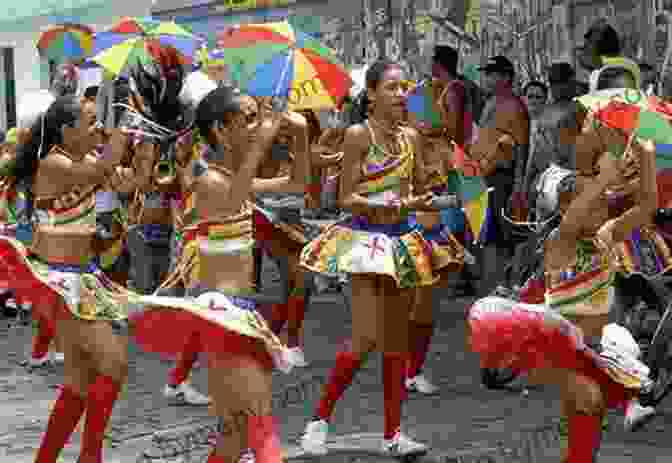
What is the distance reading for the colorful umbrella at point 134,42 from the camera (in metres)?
7.43

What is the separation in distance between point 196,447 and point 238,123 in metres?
2.44

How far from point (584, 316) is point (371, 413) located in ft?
9.27

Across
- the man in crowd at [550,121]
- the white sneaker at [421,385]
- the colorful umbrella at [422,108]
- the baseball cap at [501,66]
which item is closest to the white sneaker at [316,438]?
the white sneaker at [421,385]

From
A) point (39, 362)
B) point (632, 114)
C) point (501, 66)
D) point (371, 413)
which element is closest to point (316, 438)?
point (371, 413)

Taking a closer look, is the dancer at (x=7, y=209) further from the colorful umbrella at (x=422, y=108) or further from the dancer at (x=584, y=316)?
the dancer at (x=584, y=316)

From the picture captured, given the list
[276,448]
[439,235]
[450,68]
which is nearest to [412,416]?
[439,235]

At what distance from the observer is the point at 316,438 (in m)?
7.48

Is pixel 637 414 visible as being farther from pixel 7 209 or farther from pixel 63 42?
pixel 7 209

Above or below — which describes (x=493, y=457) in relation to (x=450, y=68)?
below

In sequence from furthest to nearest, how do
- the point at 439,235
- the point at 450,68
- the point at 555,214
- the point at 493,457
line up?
the point at 450,68 < the point at 439,235 < the point at 493,457 < the point at 555,214

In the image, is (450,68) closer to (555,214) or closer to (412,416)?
(412,416)

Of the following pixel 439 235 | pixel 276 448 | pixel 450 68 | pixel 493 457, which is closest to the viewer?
pixel 276 448

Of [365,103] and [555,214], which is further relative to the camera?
[365,103]

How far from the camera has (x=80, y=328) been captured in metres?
6.70
